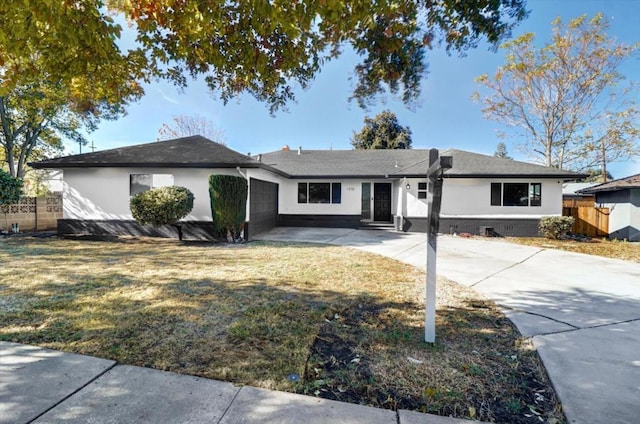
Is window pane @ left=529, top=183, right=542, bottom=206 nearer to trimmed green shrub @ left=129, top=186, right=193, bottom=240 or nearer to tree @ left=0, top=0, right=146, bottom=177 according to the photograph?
trimmed green shrub @ left=129, top=186, right=193, bottom=240

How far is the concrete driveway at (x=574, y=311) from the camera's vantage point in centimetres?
221

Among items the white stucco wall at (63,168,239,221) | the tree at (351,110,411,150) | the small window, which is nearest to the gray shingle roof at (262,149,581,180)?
the small window

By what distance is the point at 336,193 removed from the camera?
15.3 meters

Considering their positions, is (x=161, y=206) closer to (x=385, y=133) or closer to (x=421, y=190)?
(x=421, y=190)

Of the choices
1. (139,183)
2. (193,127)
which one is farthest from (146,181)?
(193,127)

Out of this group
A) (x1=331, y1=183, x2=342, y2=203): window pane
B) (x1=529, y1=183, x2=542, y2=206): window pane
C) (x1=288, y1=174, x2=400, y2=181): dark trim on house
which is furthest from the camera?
(x1=331, y1=183, x2=342, y2=203): window pane

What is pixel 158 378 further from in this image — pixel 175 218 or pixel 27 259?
pixel 175 218

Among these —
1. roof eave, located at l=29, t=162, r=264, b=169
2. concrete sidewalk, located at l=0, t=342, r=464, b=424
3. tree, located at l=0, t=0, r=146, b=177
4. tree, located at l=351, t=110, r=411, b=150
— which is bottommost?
concrete sidewalk, located at l=0, t=342, r=464, b=424

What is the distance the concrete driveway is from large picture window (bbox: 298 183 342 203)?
6.82m

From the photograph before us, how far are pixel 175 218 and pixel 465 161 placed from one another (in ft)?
42.3

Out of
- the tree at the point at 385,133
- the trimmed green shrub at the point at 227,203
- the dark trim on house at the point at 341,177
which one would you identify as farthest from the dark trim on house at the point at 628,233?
the tree at the point at 385,133

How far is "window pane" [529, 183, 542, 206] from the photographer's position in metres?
12.9

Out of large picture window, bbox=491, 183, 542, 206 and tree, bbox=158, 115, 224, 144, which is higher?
tree, bbox=158, 115, 224, 144

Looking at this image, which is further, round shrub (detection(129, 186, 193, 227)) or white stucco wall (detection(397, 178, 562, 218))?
white stucco wall (detection(397, 178, 562, 218))
